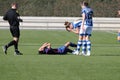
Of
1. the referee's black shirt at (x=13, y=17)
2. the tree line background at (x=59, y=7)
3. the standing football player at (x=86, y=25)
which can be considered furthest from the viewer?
the tree line background at (x=59, y=7)

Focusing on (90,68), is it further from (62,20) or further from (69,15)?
(69,15)

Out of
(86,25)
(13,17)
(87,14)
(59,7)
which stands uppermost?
(87,14)

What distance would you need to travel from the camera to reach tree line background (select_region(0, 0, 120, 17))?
52.8 meters

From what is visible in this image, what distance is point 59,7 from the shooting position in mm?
53750

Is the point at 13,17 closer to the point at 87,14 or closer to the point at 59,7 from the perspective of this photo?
the point at 87,14

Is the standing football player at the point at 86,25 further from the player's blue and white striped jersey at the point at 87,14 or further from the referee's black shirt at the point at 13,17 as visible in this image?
the referee's black shirt at the point at 13,17

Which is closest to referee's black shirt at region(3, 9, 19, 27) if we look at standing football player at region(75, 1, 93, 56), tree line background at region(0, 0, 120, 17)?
standing football player at region(75, 1, 93, 56)

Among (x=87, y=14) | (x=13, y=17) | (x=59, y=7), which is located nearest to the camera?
(x=87, y=14)

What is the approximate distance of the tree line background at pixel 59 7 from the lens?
173 ft

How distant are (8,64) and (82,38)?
15.9ft

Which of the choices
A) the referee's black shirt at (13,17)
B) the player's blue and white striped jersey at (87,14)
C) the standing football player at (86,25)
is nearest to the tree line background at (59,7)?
the referee's black shirt at (13,17)

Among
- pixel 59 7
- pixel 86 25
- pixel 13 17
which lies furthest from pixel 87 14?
pixel 59 7

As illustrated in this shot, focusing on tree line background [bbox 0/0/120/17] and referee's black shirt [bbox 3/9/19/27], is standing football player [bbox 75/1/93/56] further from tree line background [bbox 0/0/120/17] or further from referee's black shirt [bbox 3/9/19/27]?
tree line background [bbox 0/0/120/17]

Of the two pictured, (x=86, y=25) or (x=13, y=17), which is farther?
(x=13, y=17)
